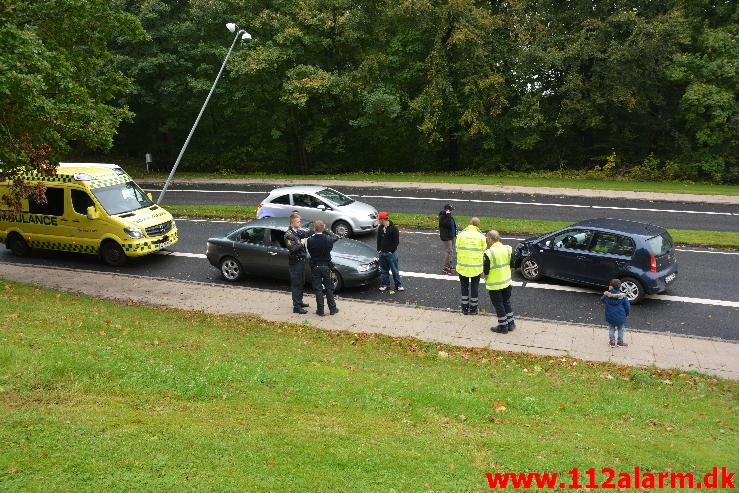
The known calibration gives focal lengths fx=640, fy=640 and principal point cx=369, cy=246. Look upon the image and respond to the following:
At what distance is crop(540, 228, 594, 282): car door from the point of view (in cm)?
1431

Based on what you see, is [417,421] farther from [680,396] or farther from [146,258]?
[146,258]

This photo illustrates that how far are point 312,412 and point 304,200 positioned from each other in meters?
12.8

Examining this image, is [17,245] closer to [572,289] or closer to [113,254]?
[113,254]

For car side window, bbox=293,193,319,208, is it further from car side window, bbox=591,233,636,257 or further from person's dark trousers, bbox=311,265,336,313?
car side window, bbox=591,233,636,257

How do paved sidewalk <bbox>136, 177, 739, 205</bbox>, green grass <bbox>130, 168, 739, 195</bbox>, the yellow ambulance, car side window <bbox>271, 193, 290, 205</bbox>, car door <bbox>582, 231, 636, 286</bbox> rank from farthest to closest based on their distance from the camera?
green grass <bbox>130, 168, 739, 195</bbox>
paved sidewalk <bbox>136, 177, 739, 205</bbox>
car side window <bbox>271, 193, 290, 205</bbox>
the yellow ambulance
car door <bbox>582, 231, 636, 286</bbox>

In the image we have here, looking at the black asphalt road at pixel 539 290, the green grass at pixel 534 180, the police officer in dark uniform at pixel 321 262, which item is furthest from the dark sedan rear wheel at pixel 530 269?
the green grass at pixel 534 180

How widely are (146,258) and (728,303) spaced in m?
14.5

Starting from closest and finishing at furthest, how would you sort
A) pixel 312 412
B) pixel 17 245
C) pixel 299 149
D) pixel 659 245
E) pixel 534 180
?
1. pixel 312 412
2. pixel 659 245
3. pixel 17 245
4. pixel 534 180
5. pixel 299 149

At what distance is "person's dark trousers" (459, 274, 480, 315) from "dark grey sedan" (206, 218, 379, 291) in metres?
2.53

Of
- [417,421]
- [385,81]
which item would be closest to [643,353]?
[417,421]

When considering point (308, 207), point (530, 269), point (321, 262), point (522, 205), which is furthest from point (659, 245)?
point (522, 205)

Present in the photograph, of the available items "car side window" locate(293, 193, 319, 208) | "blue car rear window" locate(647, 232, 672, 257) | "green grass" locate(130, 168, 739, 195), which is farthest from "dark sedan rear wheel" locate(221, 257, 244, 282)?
"green grass" locate(130, 168, 739, 195)

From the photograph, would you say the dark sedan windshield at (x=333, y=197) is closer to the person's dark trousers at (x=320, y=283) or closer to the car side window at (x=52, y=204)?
the person's dark trousers at (x=320, y=283)

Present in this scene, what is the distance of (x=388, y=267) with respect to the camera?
14680 mm
